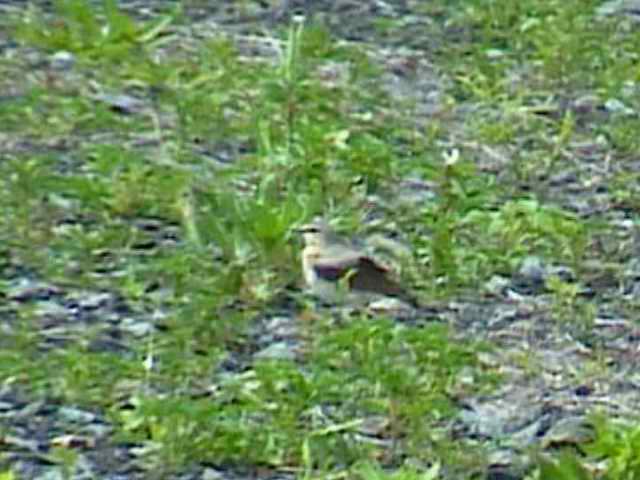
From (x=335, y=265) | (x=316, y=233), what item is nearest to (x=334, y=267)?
(x=335, y=265)

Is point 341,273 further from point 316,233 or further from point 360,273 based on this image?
point 316,233

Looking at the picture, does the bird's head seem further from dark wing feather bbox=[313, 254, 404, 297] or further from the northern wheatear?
dark wing feather bbox=[313, 254, 404, 297]

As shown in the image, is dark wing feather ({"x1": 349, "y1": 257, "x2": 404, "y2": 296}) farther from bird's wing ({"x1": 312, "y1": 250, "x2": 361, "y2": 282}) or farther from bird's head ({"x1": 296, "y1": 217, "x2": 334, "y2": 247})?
A: bird's head ({"x1": 296, "y1": 217, "x2": 334, "y2": 247})

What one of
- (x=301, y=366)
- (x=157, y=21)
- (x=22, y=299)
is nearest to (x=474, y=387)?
(x=301, y=366)

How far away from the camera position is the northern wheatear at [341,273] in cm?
579

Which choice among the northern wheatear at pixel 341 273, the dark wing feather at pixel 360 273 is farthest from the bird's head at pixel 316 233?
the dark wing feather at pixel 360 273

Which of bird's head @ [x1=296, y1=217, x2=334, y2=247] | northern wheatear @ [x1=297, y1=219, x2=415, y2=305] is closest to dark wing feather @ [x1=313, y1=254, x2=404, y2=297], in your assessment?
northern wheatear @ [x1=297, y1=219, x2=415, y2=305]

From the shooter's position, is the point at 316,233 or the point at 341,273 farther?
Answer: the point at 316,233

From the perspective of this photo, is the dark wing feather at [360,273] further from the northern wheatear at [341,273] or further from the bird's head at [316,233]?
the bird's head at [316,233]

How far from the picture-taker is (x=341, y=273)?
5801 mm

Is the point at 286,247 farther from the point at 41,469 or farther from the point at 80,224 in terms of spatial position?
the point at 41,469

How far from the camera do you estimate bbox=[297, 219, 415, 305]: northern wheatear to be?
228 inches

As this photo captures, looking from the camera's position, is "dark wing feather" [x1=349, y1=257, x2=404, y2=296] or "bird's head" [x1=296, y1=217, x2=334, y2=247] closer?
"dark wing feather" [x1=349, y1=257, x2=404, y2=296]

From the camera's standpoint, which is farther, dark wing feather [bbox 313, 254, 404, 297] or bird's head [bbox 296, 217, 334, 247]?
bird's head [bbox 296, 217, 334, 247]
